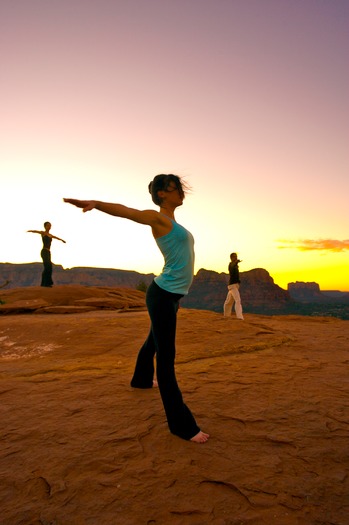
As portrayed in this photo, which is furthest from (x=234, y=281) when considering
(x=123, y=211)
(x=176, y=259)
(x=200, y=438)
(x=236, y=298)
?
(x=123, y=211)

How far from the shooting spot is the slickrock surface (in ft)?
5.34

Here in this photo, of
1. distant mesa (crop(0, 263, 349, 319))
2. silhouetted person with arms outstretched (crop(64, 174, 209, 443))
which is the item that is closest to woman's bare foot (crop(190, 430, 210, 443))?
silhouetted person with arms outstretched (crop(64, 174, 209, 443))

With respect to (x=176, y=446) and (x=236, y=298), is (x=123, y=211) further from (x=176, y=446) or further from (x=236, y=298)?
(x=236, y=298)

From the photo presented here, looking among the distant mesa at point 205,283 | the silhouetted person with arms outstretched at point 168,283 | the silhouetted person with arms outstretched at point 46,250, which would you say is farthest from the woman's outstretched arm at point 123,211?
the distant mesa at point 205,283

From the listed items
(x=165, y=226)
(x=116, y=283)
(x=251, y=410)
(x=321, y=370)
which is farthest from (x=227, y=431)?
(x=116, y=283)

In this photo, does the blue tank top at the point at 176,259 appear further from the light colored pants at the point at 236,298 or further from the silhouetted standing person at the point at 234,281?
the silhouetted standing person at the point at 234,281

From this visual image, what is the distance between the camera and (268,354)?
16.5 ft

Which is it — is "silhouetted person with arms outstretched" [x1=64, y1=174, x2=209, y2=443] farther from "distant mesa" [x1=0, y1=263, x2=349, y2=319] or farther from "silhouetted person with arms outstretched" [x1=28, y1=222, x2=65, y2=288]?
"distant mesa" [x1=0, y1=263, x2=349, y2=319]

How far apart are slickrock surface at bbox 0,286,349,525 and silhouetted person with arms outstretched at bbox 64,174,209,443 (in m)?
0.20

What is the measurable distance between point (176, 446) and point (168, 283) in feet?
3.70

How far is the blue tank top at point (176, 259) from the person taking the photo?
2518 millimetres

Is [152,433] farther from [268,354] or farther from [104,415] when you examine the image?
[268,354]

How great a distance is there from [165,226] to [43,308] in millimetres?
8737

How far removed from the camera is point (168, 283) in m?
2.54
